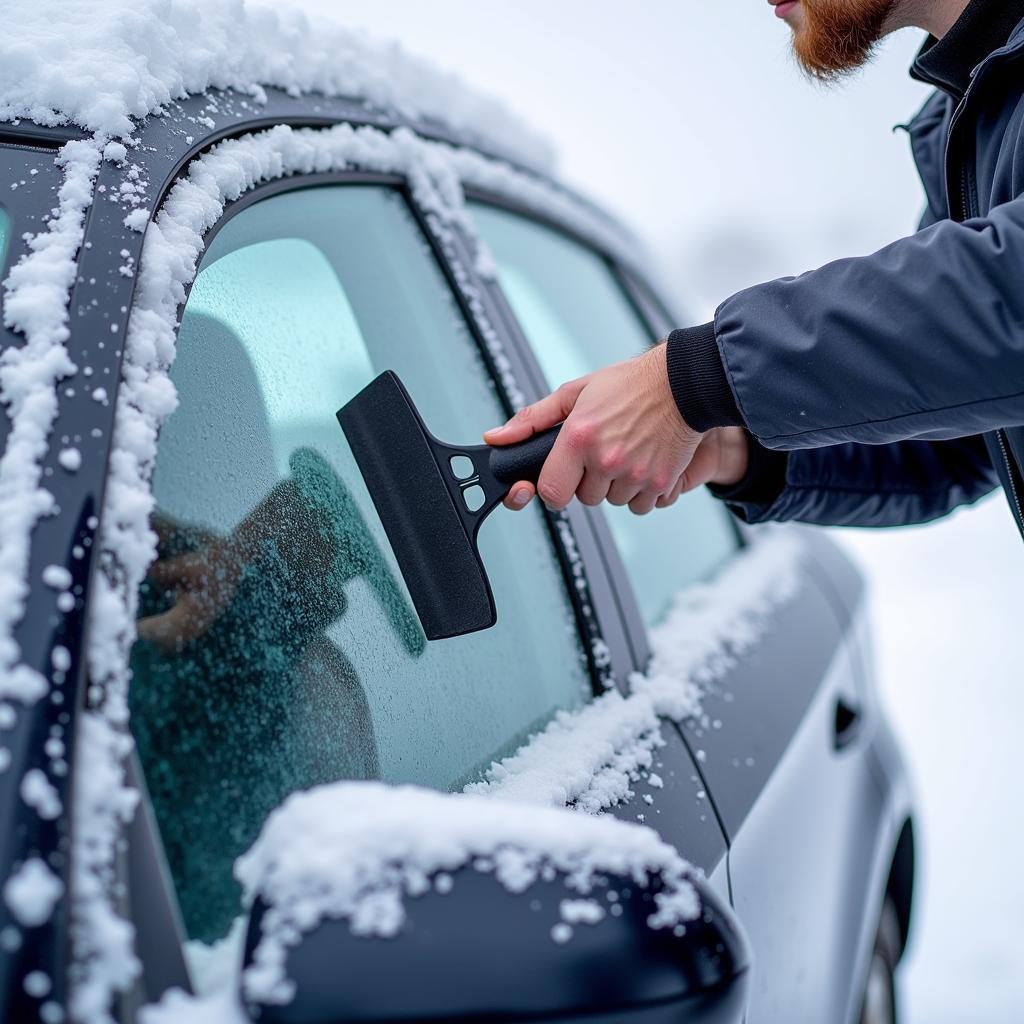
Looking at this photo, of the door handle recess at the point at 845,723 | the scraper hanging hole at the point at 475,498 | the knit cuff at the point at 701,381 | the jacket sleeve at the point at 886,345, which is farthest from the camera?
the door handle recess at the point at 845,723

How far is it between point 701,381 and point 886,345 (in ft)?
0.73

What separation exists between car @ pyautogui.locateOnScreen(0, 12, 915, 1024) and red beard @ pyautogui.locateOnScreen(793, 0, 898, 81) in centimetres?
59

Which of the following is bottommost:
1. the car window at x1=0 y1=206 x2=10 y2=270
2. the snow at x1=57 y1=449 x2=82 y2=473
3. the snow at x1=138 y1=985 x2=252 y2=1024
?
the snow at x1=138 y1=985 x2=252 y2=1024

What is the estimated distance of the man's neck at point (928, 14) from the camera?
148 cm

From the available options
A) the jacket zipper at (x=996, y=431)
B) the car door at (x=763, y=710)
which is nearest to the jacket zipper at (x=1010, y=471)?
the jacket zipper at (x=996, y=431)

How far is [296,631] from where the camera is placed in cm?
96

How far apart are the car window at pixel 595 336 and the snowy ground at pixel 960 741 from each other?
5.42ft

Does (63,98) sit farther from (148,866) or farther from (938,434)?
(938,434)

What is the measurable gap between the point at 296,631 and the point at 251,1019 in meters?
0.39

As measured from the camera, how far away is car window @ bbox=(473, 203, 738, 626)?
5.94 feet

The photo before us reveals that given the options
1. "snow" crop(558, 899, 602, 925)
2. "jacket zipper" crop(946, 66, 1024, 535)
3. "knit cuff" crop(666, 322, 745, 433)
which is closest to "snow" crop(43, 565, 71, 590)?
"snow" crop(558, 899, 602, 925)

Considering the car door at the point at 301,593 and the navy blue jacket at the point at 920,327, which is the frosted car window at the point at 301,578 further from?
the navy blue jacket at the point at 920,327

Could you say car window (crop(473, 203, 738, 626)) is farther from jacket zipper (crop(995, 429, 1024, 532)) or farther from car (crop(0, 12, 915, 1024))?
jacket zipper (crop(995, 429, 1024, 532))

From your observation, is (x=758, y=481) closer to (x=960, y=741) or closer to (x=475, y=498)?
(x=475, y=498)
